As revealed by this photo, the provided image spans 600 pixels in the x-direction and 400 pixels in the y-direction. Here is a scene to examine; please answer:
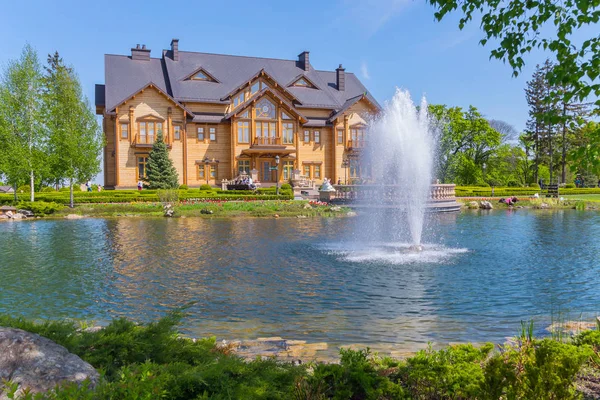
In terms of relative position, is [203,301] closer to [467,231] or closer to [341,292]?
[341,292]

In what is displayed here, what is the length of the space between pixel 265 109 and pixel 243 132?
10.9ft

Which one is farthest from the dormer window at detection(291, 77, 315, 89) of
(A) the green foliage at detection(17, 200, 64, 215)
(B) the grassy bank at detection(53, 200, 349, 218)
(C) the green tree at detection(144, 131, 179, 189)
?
(A) the green foliage at detection(17, 200, 64, 215)

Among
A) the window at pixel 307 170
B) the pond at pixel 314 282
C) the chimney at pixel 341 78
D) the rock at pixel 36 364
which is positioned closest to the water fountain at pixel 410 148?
the pond at pixel 314 282

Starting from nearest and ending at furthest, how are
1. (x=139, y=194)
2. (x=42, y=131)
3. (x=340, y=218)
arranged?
1. (x=340, y=218)
2. (x=42, y=131)
3. (x=139, y=194)

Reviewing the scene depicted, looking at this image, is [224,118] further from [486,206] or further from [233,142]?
[486,206]

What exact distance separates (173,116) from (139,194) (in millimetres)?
12806

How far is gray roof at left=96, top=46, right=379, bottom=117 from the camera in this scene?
4925cm

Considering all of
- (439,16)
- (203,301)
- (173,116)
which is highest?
(173,116)

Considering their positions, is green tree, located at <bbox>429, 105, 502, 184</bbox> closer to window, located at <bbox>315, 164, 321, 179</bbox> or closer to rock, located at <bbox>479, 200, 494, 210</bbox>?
window, located at <bbox>315, 164, 321, 179</bbox>

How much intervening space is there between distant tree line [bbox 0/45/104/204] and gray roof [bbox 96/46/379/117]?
11267 millimetres

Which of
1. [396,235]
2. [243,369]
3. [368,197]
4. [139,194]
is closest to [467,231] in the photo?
[396,235]

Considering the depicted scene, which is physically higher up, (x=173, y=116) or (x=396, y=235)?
(x=173, y=116)

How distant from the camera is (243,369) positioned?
413cm

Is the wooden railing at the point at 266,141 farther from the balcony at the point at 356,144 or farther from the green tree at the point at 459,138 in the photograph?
the green tree at the point at 459,138
